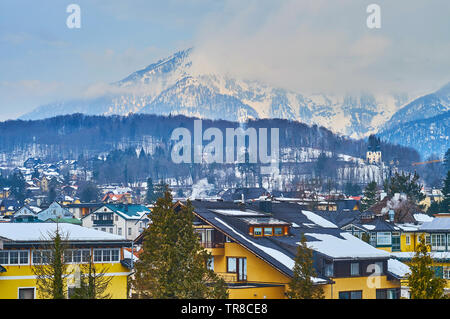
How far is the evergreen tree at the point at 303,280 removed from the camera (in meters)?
34.2

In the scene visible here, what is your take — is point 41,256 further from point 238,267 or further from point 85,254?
point 238,267

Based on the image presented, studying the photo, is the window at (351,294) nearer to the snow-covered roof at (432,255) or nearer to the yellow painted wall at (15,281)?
the snow-covered roof at (432,255)

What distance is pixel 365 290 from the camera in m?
42.1

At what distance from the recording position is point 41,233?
115 ft

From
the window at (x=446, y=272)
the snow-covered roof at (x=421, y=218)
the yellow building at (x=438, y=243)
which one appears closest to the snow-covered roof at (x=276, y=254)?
the yellow building at (x=438, y=243)

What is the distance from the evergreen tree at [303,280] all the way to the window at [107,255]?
783cm

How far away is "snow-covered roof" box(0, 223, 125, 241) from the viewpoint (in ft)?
113

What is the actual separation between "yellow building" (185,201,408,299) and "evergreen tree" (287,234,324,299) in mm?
1656

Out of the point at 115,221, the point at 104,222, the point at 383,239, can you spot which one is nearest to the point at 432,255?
the point at 383,239

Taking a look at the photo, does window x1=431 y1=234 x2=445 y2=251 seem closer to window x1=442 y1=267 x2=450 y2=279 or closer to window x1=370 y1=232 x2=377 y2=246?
window x1=442 y1=267 x2=450 y2=279
